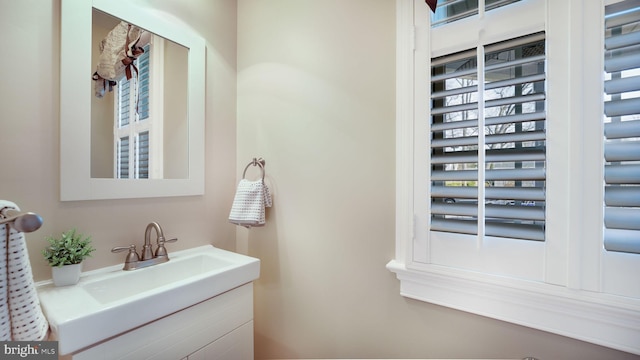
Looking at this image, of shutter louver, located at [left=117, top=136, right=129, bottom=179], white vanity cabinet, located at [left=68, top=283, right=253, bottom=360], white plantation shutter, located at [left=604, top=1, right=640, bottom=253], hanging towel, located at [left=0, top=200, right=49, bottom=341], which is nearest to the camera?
hanging towel, located at [left=0, top=200, right=49, bottom=341]

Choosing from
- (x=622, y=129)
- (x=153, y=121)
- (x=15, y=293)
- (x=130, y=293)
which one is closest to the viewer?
(x=15, y=293)

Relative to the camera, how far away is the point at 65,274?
909 mm

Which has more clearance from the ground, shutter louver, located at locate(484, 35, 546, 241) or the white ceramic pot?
shutter louver, located at locate(484, 35, 546, 241)

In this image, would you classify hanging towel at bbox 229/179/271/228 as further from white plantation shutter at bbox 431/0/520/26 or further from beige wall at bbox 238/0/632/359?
white plantation shutter at bbox 431/0/520/26

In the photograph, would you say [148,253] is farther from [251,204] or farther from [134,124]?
[134,124]

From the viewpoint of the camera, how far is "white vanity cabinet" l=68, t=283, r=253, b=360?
0.79 meters

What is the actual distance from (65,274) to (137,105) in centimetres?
77

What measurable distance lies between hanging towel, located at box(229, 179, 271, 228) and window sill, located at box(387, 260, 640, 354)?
2.40 feet

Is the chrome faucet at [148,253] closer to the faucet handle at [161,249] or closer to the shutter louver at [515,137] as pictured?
the faucet handle at [161,249]

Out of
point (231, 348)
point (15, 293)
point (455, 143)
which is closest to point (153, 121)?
point (15, 293)

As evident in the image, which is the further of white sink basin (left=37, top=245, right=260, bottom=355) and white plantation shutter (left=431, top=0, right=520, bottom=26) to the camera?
white plantation shutter (left=431, top=0, right=520, bottom=26)

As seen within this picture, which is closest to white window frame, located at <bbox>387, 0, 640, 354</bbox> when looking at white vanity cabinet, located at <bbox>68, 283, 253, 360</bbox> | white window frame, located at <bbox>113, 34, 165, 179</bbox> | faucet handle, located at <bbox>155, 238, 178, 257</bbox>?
white vanity cabinet, located at <bbox>68, 283, 253, 360</bbox>

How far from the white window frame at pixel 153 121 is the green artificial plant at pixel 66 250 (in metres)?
0.33

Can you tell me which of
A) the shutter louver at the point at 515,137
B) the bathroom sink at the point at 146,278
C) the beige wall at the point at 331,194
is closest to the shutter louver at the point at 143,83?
the beige wall at the point at 331,194
